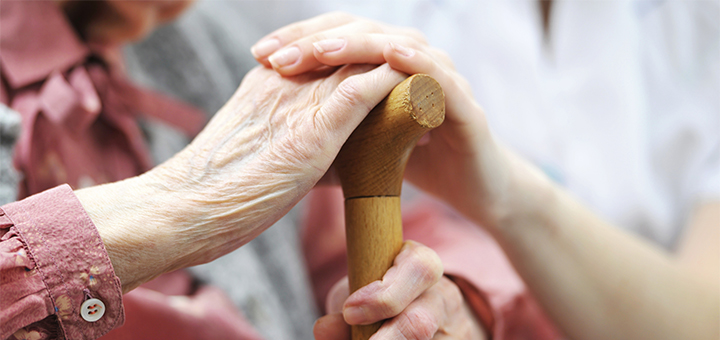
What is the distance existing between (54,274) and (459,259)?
51 centimetres

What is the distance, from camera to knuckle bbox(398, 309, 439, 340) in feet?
1.10

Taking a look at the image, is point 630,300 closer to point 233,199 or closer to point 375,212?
point 375,212

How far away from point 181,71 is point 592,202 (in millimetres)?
850

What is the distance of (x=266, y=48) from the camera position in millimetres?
402

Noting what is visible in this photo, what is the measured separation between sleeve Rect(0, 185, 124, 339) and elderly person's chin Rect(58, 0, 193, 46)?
39 cm

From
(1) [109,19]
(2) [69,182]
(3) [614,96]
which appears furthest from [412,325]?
(3) [614,96]

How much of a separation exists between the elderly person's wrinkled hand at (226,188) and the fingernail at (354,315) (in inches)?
3.6

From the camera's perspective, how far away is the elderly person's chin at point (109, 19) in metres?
0.60

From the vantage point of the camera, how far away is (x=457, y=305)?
40cm

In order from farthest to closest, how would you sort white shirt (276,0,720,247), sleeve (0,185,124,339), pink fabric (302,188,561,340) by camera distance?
white shirt (276,0,720,247) < pink fabric (302,188,561,340) < sleeve (0,185,124,339)

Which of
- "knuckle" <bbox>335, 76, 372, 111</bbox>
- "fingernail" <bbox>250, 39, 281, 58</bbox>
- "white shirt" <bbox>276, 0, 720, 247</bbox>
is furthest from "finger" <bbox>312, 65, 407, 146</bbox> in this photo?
"white shirt" <bbox>276, 0, 720, 247</bbox>

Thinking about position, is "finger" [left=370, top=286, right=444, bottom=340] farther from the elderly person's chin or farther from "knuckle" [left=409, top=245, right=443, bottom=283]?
the elderly person's chin

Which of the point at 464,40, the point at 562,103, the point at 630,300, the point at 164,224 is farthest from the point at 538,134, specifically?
the point at 164,224

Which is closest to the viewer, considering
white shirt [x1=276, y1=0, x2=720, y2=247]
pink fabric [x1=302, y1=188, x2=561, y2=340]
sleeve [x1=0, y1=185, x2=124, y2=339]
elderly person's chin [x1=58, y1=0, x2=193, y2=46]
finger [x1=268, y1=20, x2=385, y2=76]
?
sleeve [x1=0, y1=185, x2=124, y2=339]
